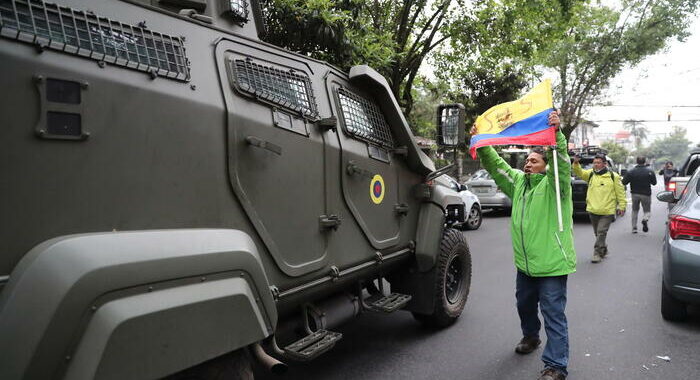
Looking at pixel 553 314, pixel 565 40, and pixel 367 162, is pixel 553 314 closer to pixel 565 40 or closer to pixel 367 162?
pixel 367 162

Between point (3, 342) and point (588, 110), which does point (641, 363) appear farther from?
point (588, 110)

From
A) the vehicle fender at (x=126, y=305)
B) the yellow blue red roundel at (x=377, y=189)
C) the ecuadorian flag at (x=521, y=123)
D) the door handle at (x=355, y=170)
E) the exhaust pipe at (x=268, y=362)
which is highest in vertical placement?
the ecuadorian flag at (x=521, y=123)

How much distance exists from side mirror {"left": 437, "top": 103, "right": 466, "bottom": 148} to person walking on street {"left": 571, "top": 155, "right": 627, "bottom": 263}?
423cm

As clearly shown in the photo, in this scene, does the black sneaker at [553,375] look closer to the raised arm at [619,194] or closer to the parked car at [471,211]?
the raised arm at [619,194]

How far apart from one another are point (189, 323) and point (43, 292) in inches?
20.4

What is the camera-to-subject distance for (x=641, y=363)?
12.4 ft

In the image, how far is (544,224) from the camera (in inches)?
136

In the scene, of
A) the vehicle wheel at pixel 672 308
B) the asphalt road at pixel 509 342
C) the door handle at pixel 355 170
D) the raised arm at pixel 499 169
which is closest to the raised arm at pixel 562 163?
the raised arm at pixel 499 169

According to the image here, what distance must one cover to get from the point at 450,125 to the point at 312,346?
2156 millimetres

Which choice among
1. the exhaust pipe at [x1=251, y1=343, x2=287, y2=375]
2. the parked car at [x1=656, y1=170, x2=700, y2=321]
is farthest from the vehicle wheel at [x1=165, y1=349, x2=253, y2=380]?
the parked car at [x1=656, y1=170, x2=700, y2=321]

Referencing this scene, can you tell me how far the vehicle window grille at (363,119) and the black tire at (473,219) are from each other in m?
8.45

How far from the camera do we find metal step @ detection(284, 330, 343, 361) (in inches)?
102

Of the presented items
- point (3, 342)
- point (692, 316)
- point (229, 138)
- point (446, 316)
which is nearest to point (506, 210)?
point (692, 316)

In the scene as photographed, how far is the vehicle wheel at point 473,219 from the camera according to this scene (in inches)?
465
